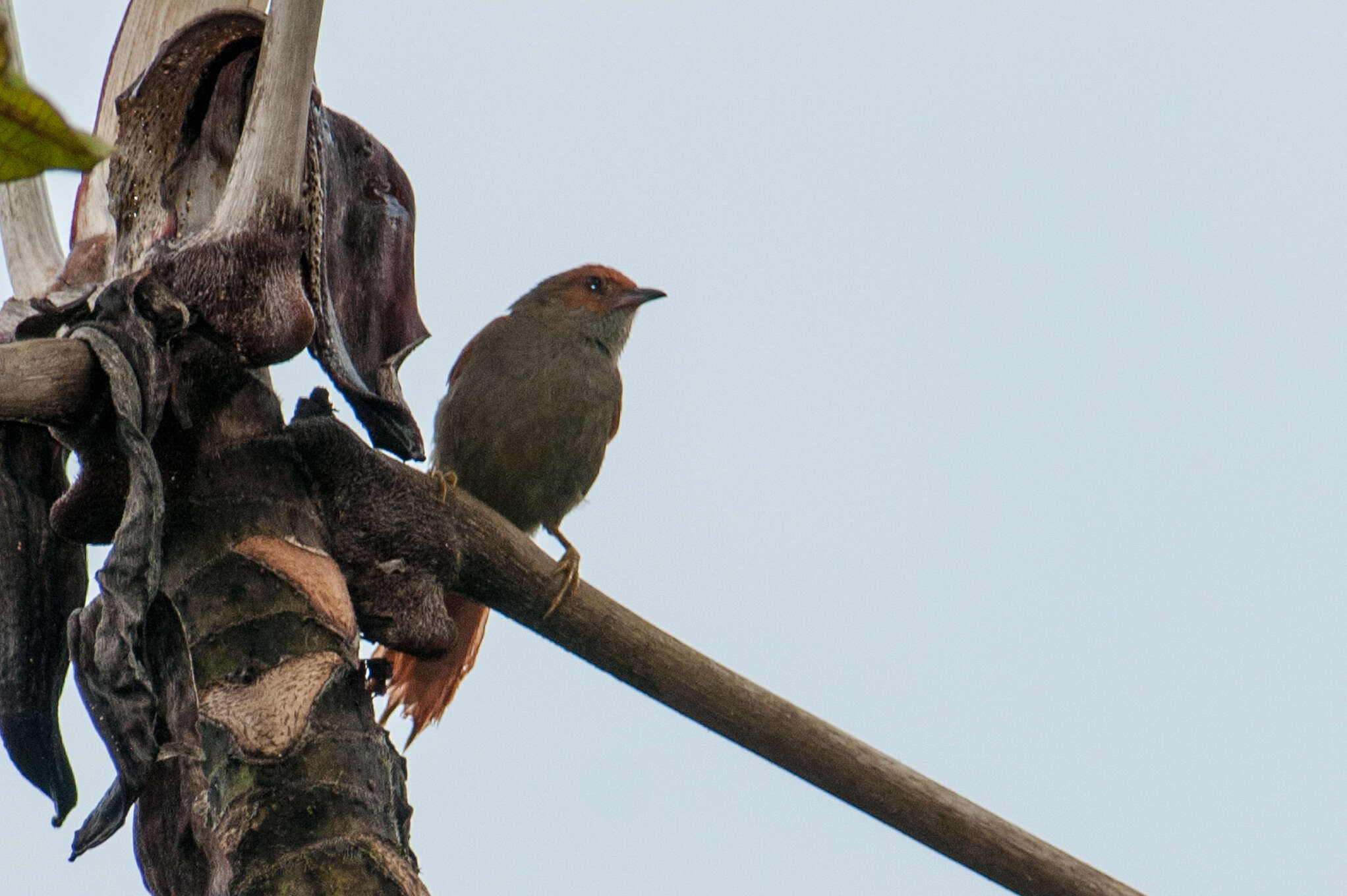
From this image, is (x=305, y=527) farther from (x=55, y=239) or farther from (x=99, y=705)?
(x=55, y=239)

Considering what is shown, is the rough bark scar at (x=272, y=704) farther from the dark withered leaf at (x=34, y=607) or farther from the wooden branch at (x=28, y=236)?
the wooden branch at (x=28, y=236)

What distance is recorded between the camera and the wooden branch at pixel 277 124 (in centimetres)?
212

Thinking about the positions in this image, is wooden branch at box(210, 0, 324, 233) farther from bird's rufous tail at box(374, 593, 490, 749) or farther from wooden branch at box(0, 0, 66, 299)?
bird's rufous tail at box(374, 593, 490, 749)

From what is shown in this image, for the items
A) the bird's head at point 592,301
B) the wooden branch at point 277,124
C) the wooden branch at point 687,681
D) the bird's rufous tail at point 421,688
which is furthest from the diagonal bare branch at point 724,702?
the bird's head at point 592,301

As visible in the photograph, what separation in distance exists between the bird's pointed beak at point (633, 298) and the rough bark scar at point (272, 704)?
12.7 ft

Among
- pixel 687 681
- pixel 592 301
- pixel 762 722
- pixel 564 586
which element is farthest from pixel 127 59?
pixel 592 301

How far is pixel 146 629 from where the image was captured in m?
1.91

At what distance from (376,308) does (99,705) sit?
0.91 meters

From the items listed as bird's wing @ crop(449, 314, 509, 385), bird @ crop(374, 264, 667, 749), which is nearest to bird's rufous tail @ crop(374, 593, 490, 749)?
bird @ crop(374, 264, 667, 749)

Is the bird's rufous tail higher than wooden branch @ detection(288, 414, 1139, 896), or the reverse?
wooden branch @ detection(288, 414, 1139, 896)

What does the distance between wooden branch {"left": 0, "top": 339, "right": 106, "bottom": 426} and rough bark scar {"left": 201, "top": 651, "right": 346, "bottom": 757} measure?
16.8 inches

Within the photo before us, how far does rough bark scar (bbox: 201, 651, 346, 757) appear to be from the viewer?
188 centimetres

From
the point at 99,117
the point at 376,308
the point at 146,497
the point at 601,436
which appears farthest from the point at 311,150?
the point at 601,436

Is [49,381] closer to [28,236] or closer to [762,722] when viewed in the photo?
[28,236]
